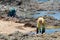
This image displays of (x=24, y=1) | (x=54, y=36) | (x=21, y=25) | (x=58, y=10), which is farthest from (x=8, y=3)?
(x=54, y=36)

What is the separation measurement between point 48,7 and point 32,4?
2.45 m

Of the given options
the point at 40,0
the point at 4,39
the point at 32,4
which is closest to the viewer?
the point at 4,39

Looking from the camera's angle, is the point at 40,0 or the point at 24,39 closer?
the point at 24,39

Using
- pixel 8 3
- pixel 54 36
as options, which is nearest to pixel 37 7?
pixel 8 3

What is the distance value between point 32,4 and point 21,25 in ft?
40.8

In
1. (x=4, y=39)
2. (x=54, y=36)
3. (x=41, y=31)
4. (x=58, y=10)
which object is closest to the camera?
(x=4, y=39)

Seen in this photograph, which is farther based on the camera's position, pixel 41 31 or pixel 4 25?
pixel 4 25

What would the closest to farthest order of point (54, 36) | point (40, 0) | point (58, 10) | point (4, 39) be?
point (4, 39)
point (54, 36)
point (58, 10)
point (40, 0)

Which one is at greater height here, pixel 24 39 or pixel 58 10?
pixel 24 39

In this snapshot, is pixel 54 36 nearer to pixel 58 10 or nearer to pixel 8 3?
pixel 58 10

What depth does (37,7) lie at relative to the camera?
30328mm

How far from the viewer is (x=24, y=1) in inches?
1280

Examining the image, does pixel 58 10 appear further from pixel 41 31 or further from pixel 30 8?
pixel 41 31

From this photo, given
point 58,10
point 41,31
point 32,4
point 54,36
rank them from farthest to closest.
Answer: point 32,4 < point 58,10 < point 41,31 < point 54,36
